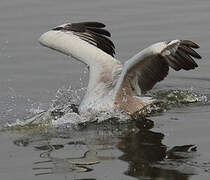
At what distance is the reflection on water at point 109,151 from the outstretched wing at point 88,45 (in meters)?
1.20

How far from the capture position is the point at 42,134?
9.84m

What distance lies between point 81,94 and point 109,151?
2.88 metres

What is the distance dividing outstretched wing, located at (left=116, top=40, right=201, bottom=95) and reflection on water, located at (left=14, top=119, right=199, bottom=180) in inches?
22.8

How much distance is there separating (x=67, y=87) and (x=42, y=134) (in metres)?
2.11

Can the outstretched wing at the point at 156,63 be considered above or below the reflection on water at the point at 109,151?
above

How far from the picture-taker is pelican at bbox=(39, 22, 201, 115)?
32.6 feet

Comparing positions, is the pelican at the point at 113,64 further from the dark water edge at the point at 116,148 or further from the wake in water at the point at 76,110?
the dark water edge at the point at 116,148

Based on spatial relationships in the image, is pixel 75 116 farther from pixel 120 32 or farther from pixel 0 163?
pixel 120 32

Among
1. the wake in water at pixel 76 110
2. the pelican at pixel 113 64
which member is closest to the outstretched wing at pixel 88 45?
the pelican at pixel 113 64

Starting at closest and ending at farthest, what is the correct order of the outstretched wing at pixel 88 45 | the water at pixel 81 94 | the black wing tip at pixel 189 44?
1. the water at pixel 81 94
2. the black wing tip at pixel 189 44
3. the outstretched wing at pixel 88 45

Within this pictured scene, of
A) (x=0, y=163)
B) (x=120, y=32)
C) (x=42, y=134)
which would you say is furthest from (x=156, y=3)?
(x=0, y=163)

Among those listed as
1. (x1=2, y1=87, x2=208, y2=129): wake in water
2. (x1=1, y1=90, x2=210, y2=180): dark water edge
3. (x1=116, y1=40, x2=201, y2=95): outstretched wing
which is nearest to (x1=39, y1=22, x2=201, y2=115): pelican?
(x1=116, y1=40, x2=201, y2=95): outstretched wing

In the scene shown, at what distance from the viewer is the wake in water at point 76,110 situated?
10328 millimetres

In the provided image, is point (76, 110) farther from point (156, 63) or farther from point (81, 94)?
point (156, 63)
